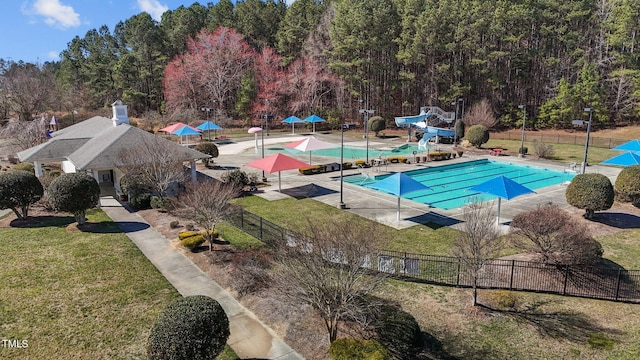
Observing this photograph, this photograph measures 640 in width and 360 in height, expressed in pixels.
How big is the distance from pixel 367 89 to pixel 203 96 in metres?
27.0

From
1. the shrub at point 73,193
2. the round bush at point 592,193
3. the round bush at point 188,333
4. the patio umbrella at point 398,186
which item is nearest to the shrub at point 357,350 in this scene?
the round bush at point 188,333

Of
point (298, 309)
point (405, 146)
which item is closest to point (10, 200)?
point (298, 309)

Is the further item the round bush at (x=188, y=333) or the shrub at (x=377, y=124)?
the shrub at (x=377, y=124)

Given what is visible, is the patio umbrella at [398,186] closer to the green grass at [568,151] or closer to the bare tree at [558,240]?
the bare tree at [558,240]

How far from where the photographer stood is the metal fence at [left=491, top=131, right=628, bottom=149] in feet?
159

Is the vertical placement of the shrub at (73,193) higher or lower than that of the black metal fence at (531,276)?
higher

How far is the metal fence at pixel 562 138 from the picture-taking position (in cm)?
4853

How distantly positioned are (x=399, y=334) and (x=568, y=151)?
43019 millimetres

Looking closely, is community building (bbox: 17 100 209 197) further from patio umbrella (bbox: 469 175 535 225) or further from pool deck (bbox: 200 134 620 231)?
patio umbrella (bbox: 469 175 535 225)

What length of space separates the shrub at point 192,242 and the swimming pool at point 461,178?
491 inches

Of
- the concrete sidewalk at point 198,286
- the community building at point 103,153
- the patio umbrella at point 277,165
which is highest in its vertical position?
the community building at point 103,153

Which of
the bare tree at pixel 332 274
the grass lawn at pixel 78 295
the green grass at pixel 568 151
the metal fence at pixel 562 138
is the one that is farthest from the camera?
the metal fence at pixel 562 138

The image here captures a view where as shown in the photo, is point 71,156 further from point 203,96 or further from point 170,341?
point 203,96

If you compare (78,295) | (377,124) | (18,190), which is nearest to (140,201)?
(18,190)
